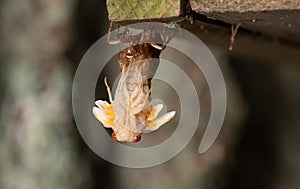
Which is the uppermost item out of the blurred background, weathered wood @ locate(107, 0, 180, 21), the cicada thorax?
weathered wood @ locate(107, 0, 180, 21)

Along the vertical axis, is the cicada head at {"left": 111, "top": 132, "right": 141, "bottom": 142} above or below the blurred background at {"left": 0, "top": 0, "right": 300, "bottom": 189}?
above

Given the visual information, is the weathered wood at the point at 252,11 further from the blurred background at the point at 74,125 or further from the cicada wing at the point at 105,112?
the blurred background at the point at 74,125

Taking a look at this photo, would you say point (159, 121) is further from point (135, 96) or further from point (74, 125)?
point (74, 125)

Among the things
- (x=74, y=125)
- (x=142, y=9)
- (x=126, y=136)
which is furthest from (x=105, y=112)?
(x=74, y=125)

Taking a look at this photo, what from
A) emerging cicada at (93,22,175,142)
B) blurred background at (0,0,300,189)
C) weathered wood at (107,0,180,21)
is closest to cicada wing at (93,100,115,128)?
emerging cicada at (93,22,175,142)

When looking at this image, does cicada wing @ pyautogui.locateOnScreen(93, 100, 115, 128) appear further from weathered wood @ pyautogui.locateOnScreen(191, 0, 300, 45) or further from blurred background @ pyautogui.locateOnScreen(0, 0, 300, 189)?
blurred background @ pyautogui.locateOnScreen(0, 0, 300, 189)

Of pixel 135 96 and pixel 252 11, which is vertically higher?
pixel 252 11

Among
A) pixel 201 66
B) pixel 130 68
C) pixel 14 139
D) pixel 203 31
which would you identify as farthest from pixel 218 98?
pixel 130 68
